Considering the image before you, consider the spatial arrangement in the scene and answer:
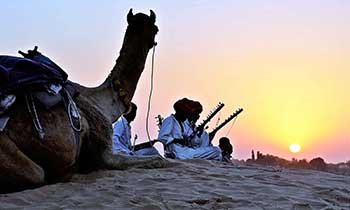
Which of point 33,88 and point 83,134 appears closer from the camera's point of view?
point 33,88

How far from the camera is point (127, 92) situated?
728cm

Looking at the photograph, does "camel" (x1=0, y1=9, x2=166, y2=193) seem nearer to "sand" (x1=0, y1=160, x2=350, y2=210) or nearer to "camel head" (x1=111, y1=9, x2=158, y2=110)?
"camel head" (x1=111, y1=9, x2=158, y2=110)

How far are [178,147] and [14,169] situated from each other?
5.11 m

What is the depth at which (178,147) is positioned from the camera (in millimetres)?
9734

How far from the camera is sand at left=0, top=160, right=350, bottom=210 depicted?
4.26 metres

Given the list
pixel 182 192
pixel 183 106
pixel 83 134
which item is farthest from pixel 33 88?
pixel 183 106

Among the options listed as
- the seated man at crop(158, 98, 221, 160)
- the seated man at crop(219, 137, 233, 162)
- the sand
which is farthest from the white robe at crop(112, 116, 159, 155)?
the sand

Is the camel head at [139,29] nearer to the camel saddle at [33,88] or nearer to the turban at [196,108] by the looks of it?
the camel saddle at [33,88]

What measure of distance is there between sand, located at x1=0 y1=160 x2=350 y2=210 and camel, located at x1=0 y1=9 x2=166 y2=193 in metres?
0.18

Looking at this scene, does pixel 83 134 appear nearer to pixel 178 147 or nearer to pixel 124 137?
pixel 178 147

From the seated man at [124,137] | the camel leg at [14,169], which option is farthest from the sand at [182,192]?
the seated man at [124,137]

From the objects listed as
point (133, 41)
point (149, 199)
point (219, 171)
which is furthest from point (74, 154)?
point (133, 41)

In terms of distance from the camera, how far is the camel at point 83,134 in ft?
15.9

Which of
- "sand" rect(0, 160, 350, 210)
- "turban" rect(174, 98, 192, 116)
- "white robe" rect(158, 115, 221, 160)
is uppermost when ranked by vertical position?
"turban" rect(174, 98, 192, 116)
